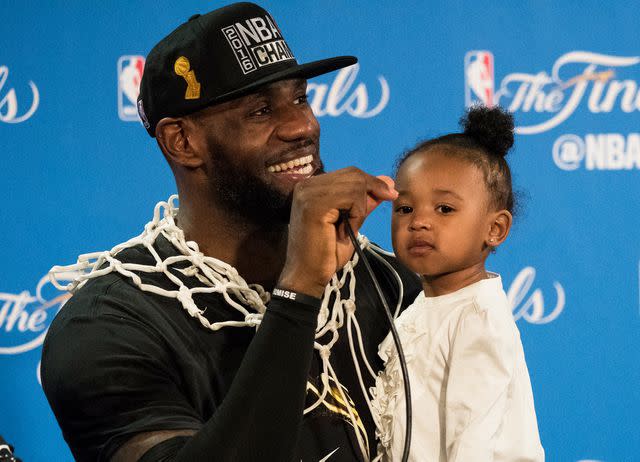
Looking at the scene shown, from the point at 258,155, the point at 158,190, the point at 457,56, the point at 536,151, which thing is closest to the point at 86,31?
the point at 158,190

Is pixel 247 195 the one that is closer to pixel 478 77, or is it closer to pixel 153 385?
pixel 153 385

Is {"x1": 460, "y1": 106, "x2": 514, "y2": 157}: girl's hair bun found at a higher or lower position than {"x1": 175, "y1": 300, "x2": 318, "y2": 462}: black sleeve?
higher

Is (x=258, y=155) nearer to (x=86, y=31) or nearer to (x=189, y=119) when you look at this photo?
(x=189, y=119)

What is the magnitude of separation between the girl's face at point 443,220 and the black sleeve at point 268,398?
1.33 ft

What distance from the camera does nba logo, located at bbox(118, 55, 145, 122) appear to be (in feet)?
9.48

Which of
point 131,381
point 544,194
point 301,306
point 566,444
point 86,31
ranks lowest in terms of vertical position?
point 566,444

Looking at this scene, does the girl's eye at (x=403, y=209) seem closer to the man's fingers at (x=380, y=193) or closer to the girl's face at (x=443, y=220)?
the girl's face at (x=443, y=220)

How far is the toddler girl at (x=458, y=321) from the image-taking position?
1.47m

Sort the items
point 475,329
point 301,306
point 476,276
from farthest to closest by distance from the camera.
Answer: point 476,276 < point 475,329 < point 301,306

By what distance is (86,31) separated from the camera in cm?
293

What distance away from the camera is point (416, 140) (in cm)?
286

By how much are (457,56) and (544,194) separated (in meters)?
0.47

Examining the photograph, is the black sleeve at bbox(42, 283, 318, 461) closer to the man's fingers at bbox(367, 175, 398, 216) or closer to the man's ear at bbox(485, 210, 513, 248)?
the man's fingers at bbox(367, 175, 398, 216)

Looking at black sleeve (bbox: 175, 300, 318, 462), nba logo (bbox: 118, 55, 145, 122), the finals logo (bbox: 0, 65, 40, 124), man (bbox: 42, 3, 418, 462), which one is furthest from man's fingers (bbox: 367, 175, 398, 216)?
the finals logo (bbox: 0, 65, 40, 124)
